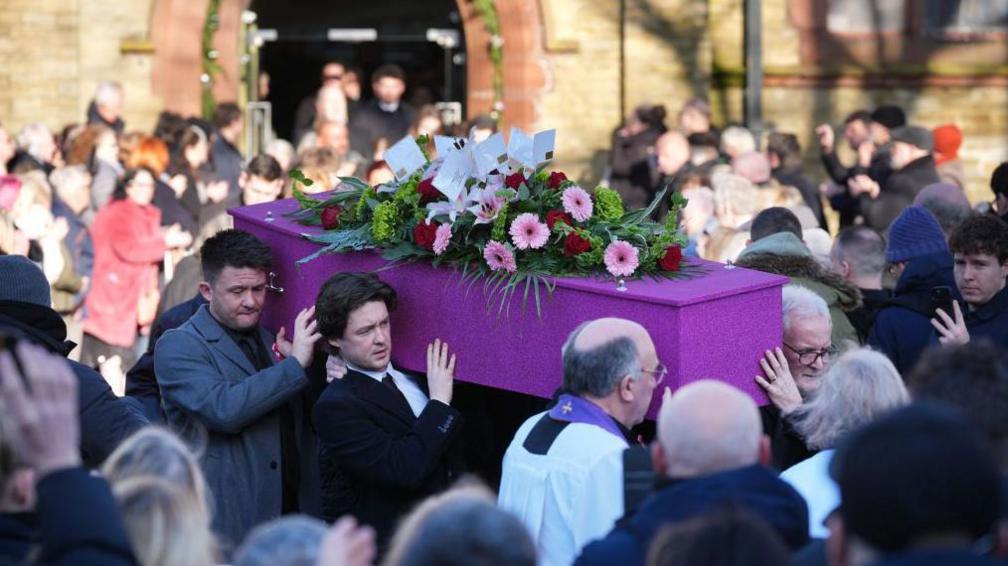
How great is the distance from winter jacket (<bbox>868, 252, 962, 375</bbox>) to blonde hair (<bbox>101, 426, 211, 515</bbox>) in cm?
358

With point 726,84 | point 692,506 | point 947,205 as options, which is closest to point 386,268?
point 692,506

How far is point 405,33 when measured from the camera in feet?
72.7

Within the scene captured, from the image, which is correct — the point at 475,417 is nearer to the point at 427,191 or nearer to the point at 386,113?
the point at 427,191

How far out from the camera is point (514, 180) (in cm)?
614

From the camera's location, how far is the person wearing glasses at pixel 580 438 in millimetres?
4973

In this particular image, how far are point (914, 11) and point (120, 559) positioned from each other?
55.7 ft

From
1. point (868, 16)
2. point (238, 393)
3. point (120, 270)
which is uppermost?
point (868, 16)

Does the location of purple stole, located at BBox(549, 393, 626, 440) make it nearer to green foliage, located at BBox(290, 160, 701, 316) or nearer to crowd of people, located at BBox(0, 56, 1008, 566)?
crowd of people, located at BBox(0, 56, 1008, 566)

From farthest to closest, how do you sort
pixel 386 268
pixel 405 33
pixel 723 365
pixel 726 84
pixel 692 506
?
pixel 405 33, pixel 726 84, pixel 386 268, pixel 723 365, pixel 692 506

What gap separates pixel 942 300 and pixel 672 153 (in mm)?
5912

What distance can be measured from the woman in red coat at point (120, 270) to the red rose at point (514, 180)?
16.3 feet

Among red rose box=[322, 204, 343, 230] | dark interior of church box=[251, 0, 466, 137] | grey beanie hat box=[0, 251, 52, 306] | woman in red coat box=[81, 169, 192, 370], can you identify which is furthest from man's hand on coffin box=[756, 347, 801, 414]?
dark interior of church box=[251, 0, 466, 137]

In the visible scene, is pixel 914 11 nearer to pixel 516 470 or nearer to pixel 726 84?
pixel 726 84

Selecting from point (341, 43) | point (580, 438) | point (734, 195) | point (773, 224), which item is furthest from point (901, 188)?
point (341, 43)
